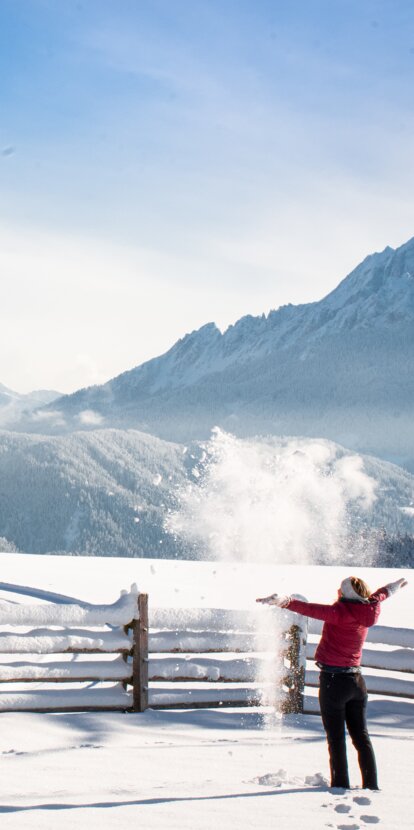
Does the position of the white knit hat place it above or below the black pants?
above

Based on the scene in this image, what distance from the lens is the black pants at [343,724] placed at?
5.78 m

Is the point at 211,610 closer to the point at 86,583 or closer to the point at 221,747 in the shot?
the point at 221,747

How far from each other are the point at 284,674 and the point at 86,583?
16967 mm

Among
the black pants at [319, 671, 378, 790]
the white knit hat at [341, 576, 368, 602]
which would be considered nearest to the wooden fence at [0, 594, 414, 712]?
the black pants at [319, 671, 378, 790]

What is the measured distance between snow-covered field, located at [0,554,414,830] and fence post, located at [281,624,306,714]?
0.19 m

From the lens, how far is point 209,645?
8664 millimetres

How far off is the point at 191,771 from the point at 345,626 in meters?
1.67

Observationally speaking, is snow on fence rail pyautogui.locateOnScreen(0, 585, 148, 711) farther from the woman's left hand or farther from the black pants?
the black pants

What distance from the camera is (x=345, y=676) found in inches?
231

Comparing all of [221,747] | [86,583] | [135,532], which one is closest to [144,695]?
[221,747]

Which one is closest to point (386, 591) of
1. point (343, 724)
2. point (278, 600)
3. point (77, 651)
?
point (278, 600)

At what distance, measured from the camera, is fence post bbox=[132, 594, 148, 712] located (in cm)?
834

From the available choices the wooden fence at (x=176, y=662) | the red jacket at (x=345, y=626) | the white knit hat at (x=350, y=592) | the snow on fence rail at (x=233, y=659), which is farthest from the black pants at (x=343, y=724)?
the snow on fence rail at (x=233, y=659)

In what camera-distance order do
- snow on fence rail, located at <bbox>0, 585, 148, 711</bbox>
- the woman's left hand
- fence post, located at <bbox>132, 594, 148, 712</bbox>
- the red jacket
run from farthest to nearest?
fence post, located at <bbox>132, 594, 148, 712</bbox>, snow on fence rail, located at <bbox>0, 585, 148, 711</bbox>, the woman's left hand, the red jacket
